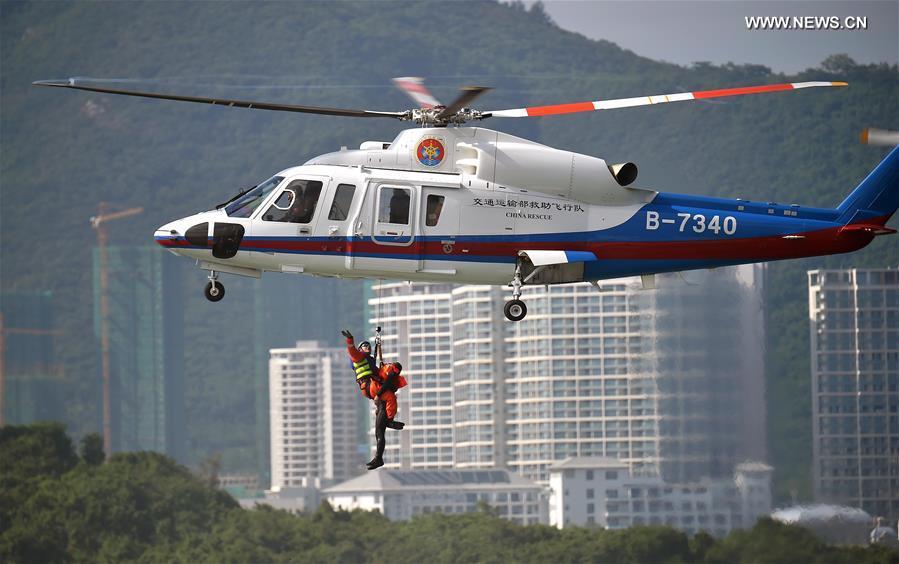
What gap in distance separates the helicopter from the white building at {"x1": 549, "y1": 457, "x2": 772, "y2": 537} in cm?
5428

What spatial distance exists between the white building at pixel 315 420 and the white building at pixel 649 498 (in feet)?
146

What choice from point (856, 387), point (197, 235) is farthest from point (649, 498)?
point (197, 235)

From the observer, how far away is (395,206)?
2727 centimetres

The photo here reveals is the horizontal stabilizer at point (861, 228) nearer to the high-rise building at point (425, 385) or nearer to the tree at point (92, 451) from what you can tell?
the tree at point (92, 451)

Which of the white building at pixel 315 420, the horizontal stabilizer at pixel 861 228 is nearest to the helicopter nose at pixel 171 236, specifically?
the horizontal stabilizer at pixel 861 228

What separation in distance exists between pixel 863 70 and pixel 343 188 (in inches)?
5083

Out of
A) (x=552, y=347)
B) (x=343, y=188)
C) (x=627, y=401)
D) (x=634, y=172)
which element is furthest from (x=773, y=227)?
(x=552, y=347)

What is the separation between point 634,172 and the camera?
91.5ft

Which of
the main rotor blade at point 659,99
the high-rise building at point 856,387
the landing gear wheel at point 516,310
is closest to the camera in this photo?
the main rotor blade at point 659,99

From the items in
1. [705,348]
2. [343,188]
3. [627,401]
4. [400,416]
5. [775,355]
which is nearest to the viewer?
[343,188]

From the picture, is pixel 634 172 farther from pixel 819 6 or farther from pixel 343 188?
pixel 819 6

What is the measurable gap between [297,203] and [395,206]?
1.54 meters

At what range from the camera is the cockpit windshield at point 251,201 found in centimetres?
2758

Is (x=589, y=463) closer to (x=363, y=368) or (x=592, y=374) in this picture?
(x=592, y=374)
